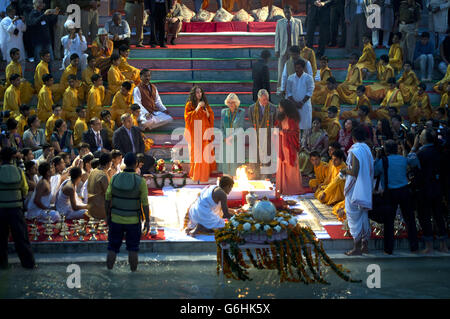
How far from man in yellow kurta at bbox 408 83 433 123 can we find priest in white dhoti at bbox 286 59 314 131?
2.28m

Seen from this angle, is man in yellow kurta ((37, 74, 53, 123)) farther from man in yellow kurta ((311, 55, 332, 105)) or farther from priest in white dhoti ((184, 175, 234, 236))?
man in yellow kurta ((311, 55, 332, 105))

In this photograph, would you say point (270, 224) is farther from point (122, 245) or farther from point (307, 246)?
point (122, 245)

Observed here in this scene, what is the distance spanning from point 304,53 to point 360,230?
6548 millimetres

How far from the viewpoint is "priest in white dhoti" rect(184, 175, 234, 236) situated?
10.3 meters

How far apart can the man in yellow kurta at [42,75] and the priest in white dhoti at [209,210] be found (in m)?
5.45

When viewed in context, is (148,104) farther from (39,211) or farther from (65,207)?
(39,211)

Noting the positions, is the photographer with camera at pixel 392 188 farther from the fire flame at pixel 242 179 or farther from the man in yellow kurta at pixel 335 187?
the fire flame at pixel 242 179

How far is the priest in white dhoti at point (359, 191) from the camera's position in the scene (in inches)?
395

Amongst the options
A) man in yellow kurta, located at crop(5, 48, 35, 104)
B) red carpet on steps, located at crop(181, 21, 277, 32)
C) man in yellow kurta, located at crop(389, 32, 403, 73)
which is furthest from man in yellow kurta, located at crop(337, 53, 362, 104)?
man in yellow kurta, located at crop(5, 48, 35, 104)

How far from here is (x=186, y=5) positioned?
68.3 ft

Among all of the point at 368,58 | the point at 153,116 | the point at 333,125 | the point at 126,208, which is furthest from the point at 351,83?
the point at 126,208

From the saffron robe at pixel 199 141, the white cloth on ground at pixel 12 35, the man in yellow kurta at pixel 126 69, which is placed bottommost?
the saffron robe at pixel 199 141

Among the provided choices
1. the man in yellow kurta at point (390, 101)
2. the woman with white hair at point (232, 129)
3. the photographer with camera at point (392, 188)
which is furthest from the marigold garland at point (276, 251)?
the man in yellow kurta at point (390, 101)

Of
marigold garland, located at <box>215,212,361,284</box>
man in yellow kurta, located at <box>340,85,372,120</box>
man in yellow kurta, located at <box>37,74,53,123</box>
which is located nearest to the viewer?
marigold garland, located at <box>215,212,361,284</box>
